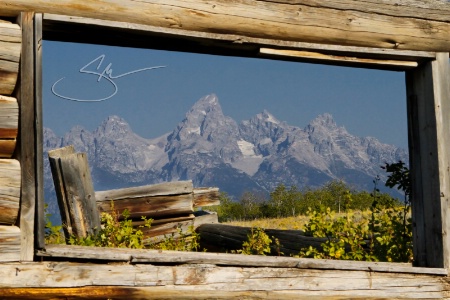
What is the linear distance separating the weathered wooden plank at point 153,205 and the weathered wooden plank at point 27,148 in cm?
442

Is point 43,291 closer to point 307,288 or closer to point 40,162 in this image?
point 40,162

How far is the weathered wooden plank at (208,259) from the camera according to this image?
5289 mm

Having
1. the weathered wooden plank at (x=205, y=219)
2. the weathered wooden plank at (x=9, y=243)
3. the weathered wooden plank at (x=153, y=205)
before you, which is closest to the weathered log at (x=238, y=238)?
the weathered wooden plank at (x=205, y=219)

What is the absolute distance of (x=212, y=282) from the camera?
221 inches

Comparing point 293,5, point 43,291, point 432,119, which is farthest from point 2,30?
point 432,119

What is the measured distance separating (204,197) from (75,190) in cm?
327

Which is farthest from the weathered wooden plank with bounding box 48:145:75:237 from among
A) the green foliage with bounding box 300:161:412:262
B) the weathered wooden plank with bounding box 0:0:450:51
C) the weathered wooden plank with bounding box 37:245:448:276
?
the weathered wooden plank with bounding box 0:0:450:51

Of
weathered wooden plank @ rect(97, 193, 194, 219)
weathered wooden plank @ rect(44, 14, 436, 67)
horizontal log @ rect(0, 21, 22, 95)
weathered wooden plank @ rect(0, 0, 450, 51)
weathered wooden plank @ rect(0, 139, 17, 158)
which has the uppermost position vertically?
weathered wooden plank @ rect(0, 0, 450, 51)

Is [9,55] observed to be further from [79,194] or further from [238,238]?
[238,238]

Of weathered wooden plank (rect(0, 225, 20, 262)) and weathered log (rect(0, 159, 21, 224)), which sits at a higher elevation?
weathered log (rect(0, 159, 21, 224))

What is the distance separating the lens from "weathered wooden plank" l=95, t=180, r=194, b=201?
9633 millimetres

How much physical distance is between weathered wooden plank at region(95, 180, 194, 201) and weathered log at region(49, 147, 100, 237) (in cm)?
126

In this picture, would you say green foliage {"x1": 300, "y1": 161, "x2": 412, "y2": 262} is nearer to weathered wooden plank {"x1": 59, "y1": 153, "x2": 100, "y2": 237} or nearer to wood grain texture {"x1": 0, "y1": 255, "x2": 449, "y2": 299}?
wood grain texture {"x1": 0, "y1": 255, "x2": 449, "y2": 299}

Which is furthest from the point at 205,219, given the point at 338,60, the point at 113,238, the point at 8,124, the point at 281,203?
the point at 281,203
